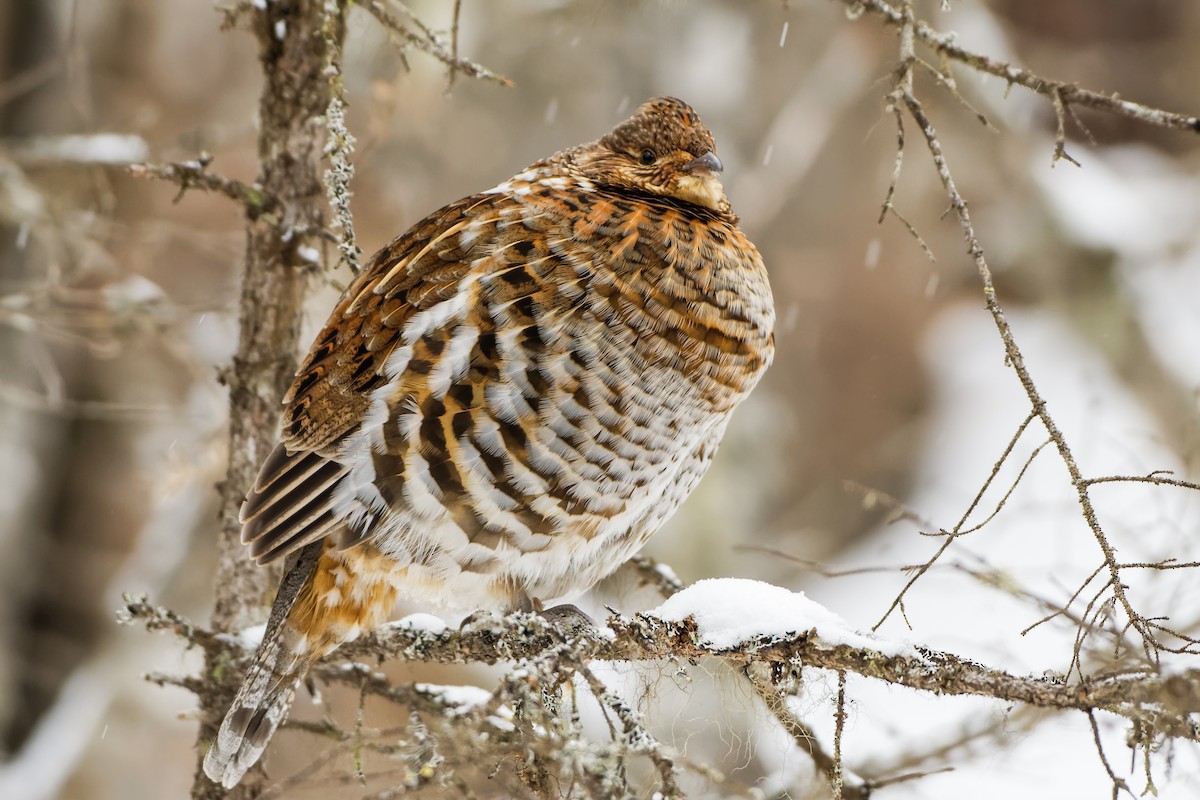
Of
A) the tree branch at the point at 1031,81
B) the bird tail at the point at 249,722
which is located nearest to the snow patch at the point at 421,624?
the bird tail at the point at 249,722

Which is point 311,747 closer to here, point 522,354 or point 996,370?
point 522,354

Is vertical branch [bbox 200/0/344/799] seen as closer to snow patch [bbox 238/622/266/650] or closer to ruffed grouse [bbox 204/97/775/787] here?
snow patch [bbox 238/622/266/650]

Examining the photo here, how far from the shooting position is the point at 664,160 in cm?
315

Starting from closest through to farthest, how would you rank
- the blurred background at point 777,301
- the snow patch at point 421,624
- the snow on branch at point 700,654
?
1. the snow on branch at point 700,654
2. the snow patch at point 421,624
3. the blurred background at point 777,301

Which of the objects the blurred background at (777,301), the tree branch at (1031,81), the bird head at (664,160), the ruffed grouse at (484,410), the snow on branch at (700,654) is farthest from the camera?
the blurred background at (777,301)

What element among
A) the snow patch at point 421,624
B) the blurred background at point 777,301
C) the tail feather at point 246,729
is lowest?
the tail feather at point 246,729

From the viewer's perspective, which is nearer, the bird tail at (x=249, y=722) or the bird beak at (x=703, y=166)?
the bird tail at (x=249, y=722)

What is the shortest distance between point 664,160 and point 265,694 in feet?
5.85

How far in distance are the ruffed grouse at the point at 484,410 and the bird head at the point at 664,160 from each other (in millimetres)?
220

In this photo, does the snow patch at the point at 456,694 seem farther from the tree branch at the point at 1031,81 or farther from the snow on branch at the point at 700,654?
the tree branch at the point at 1031,81

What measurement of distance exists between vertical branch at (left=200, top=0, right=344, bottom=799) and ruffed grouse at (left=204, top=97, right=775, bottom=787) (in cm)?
21

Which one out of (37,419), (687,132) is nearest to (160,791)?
(37,419)

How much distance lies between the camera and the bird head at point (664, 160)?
3121mm

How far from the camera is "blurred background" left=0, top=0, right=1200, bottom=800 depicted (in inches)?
167
